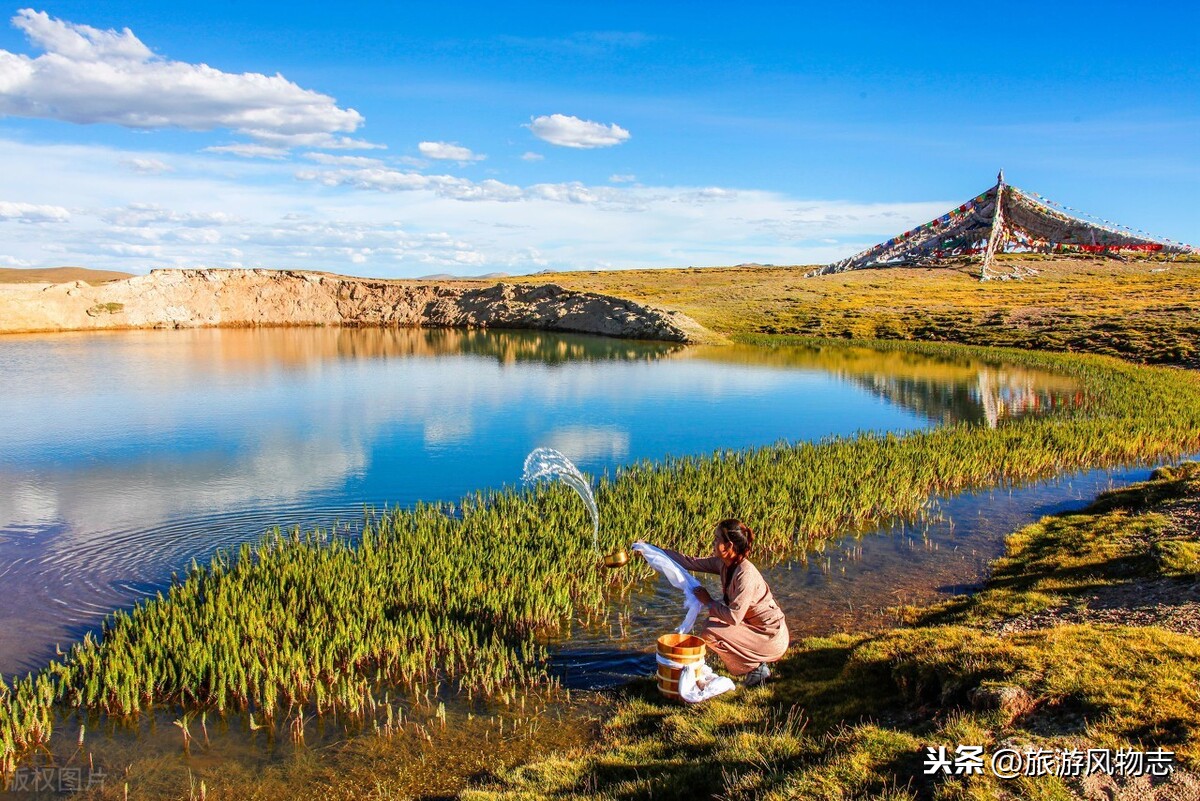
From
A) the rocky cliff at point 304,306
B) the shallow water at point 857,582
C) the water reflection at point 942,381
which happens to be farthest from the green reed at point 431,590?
the rocky cliff at point 304,306

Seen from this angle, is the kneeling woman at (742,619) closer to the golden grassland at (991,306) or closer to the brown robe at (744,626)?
the brown robe at (744,626)

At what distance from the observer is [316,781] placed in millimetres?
6480

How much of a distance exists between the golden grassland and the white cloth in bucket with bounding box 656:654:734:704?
117 ft

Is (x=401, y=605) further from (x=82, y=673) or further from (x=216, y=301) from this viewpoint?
(x=216, y=301)

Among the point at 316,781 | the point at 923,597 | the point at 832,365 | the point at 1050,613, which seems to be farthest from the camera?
the point at 832,365

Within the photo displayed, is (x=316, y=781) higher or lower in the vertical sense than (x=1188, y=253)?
lower

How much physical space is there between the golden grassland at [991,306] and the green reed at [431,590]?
28644mm

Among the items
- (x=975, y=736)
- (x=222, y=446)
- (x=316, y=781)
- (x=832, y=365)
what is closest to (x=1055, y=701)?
(x=975, y=736)

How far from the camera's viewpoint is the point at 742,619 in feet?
24.5

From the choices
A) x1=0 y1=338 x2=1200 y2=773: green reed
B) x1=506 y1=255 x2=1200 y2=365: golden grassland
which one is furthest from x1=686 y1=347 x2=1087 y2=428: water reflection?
x1=0 y1=338 x2=1200 y2=773: green reed

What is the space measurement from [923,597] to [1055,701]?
453 centimetres

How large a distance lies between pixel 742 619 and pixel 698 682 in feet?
2.32

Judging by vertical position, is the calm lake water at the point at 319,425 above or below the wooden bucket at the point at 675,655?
below

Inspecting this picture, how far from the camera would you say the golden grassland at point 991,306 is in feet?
142
